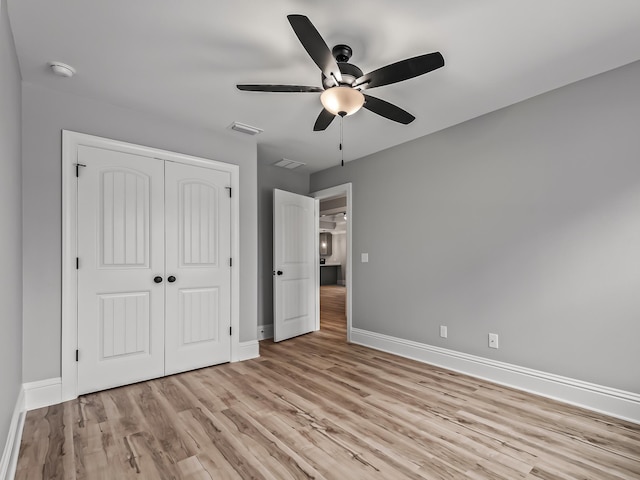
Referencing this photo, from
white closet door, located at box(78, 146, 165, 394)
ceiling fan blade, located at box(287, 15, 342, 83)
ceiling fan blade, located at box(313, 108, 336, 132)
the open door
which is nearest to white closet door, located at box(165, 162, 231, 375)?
white closet door, located at box(78, 146, 165, 394)

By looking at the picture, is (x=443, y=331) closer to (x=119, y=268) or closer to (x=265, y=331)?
(x=265, y=331)

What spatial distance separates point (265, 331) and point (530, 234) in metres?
3.50

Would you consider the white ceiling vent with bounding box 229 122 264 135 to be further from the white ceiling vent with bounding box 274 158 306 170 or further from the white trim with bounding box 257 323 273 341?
the white trim with bounding box 257 323 273 341

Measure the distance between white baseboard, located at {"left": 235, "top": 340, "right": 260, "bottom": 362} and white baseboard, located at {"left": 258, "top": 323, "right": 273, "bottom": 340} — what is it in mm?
808

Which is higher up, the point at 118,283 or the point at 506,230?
the point at 506,230

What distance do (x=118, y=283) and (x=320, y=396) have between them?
80.8 inches

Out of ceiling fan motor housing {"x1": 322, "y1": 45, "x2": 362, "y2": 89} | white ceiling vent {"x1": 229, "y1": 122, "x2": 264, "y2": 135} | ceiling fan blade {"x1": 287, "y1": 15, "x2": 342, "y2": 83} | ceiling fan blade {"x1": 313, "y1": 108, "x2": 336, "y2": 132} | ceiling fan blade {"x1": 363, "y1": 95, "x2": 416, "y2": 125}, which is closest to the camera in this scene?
ceiling fan blade {"x1": 287, "y1": 15, "x2": 342, "y2": 83}

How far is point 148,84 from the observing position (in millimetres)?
2662

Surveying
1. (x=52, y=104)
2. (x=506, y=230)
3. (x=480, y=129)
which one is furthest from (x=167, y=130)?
(x=506, y=230)

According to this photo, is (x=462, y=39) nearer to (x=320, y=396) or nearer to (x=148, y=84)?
(x=148, y=84)

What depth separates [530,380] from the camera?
113 inches

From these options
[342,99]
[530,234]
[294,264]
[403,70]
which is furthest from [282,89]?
[294,264]

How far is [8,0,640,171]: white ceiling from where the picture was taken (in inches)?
73.9

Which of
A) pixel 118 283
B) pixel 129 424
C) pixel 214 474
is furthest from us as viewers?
pixel 118 283
